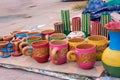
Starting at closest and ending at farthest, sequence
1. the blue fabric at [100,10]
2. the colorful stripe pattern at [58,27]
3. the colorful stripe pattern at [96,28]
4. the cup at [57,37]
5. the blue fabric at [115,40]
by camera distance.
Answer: the blue fabric at [115,40]
the cup at [57,37]
the colorful stripe pattern at [96,28]
the colorful stripe pattern at [58,27]
the blue fabric at [100,10]

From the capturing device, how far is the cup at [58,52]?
129cm

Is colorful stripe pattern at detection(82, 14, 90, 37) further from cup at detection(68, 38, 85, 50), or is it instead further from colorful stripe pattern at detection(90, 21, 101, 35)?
cup at detection(68, 38, 85, 50)

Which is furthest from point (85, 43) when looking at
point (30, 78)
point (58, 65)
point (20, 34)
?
point (20, 34)

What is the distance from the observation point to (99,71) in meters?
1.25

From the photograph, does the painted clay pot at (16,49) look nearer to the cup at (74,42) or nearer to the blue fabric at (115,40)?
the cup at (74,42)

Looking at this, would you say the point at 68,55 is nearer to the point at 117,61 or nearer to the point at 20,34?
the point at 117,61

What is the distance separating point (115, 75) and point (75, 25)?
742 millimetres

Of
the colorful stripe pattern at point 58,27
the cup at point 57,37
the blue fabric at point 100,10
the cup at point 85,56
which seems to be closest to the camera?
the cup at point 85,56

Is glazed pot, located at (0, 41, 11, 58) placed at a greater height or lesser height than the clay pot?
lesser

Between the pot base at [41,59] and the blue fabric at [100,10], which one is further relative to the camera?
the blue fabric at [100,10]

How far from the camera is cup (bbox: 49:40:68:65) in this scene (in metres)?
1.29

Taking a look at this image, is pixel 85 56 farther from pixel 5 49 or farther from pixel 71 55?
pixel 5 49

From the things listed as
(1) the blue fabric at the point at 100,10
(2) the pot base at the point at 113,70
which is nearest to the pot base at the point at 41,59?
(2) the pot base at the point at 113,70

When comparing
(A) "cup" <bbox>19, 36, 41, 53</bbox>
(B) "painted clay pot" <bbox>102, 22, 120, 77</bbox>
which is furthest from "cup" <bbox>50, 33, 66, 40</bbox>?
(B) "painted clay pot" <bbox>102, 22, 120, 77</bbox>
